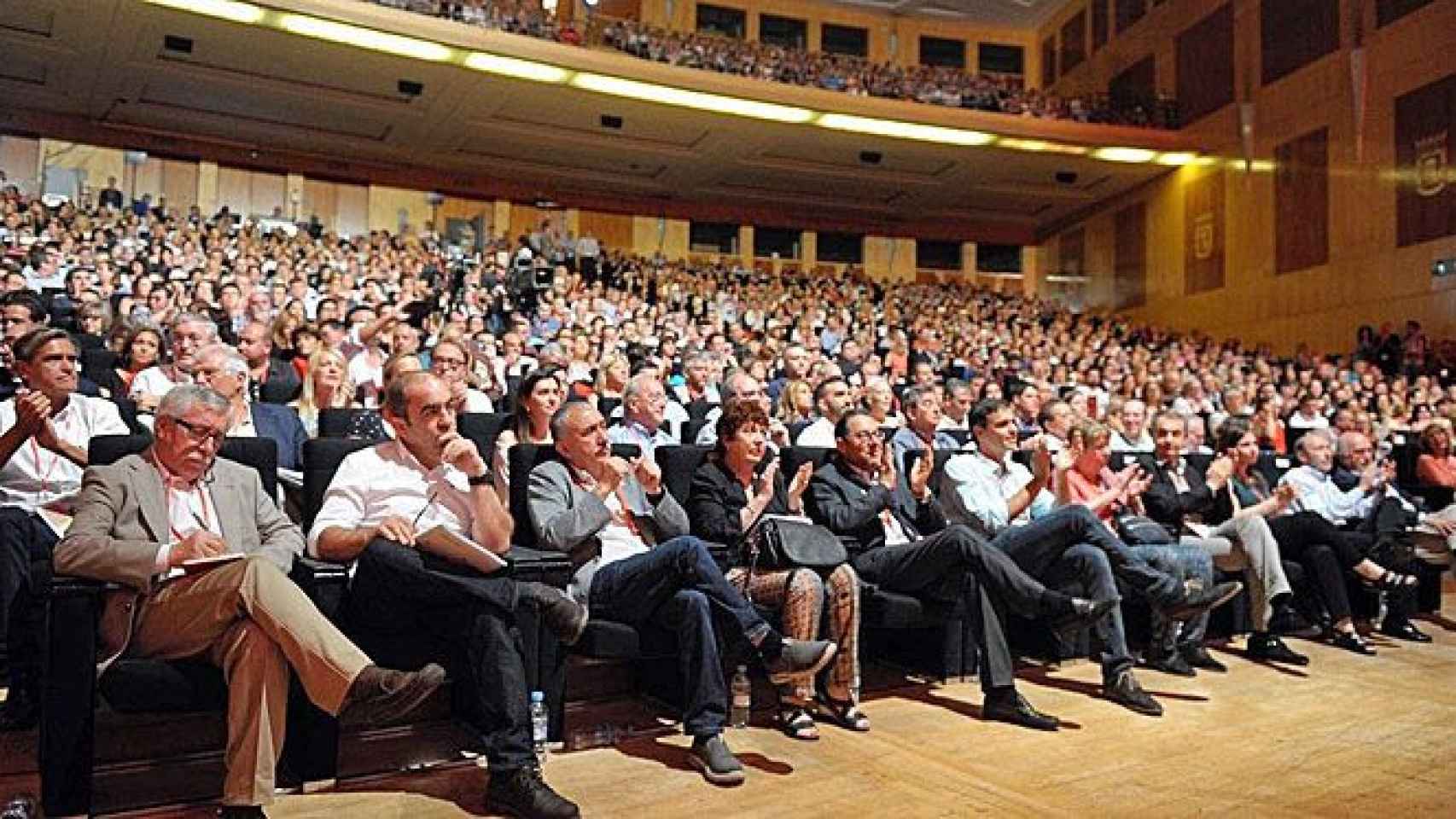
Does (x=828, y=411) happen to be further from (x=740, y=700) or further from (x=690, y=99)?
(x=690, y=99)

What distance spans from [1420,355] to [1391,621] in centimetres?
474

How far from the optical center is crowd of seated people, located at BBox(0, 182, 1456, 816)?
4.92 ft

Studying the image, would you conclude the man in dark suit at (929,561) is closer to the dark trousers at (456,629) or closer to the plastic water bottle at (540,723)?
the plastic water bottle at (540,723)

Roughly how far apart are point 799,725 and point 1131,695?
729mm

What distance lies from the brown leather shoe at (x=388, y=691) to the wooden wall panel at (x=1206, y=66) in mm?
9398

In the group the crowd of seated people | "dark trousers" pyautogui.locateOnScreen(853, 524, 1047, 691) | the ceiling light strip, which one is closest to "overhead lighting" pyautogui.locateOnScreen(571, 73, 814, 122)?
the ceiling light strip

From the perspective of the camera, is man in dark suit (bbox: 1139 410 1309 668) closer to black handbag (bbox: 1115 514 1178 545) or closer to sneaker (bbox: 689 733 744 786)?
black handbag (bbox: 1115 514 1178 545)

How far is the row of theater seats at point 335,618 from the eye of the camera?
1.35 meters

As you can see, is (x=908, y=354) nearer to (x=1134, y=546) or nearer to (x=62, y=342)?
(x=1134, y=546)

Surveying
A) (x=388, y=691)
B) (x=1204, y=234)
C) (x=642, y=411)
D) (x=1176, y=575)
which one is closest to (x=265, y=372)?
(x=642, y=411)

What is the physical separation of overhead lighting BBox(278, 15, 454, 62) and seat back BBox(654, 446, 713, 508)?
19.3ft

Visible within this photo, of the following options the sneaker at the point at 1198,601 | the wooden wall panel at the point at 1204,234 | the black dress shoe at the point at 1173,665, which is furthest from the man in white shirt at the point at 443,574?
the wooden wall panel at the point at 1204,234

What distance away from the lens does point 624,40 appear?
26.9ft

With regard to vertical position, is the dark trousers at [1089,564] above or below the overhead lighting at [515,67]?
below
